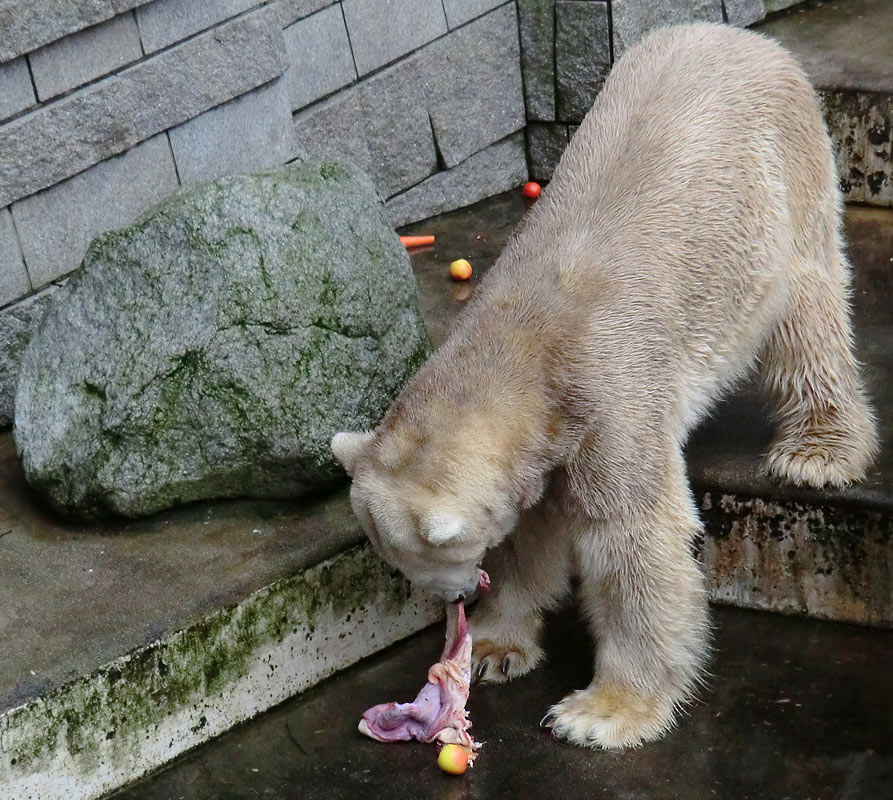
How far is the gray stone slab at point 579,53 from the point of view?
6.76 meters

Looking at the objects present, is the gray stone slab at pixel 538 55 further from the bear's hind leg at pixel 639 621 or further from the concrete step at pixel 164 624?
the bear's hind leg at pixel 639 621

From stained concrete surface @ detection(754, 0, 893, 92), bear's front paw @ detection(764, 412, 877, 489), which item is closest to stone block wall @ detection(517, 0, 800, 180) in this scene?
stained concrete surface @ detection(754, 0, 893, 92)

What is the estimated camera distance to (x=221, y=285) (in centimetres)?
453

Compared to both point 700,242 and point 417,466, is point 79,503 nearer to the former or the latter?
point 417,466

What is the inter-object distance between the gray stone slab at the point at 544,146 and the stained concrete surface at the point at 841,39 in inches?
48.3

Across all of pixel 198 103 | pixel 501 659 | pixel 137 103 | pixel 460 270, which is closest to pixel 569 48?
pixel 460 270

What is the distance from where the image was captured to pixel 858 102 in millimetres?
6656

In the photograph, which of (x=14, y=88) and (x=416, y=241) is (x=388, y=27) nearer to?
(x=416, y=241)

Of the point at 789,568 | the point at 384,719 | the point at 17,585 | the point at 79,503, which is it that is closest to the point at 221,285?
the point at 79,503

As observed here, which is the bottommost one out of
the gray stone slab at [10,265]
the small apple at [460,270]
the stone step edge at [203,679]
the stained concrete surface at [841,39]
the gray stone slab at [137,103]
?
the stone step edge at [203,679]

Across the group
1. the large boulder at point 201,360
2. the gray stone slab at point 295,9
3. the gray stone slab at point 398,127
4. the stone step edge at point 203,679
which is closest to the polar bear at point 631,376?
the stone step edge at point 203,679

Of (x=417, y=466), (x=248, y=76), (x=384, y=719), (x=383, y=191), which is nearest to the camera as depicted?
(x=417, y=466)

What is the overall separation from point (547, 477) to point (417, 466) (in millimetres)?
455

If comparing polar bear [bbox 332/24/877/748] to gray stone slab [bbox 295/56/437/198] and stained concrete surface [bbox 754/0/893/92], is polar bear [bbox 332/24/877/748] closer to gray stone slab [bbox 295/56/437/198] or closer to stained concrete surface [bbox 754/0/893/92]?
gray stone slab [bbox 295/56/437/198]
